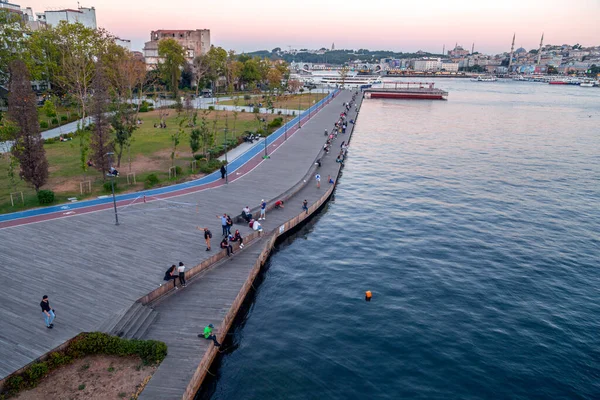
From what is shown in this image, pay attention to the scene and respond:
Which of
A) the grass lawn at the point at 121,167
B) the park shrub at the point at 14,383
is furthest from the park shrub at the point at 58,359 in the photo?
the grass lawn at the point at 121,167

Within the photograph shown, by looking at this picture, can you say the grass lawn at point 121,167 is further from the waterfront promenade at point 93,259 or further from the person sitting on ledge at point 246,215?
the person sitting on ledge at point 246,215

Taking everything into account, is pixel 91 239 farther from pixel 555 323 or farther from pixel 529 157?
pixel 529 157

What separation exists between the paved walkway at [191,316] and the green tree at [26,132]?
19.5 m

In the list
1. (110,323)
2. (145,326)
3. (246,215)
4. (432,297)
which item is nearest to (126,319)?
(110,323)

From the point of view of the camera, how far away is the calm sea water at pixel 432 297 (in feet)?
60.7

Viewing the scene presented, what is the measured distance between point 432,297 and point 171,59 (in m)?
99.2

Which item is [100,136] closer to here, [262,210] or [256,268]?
[262,210]

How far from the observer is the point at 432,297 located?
82.8ft

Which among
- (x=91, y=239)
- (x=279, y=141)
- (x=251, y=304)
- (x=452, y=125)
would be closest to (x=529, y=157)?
(x=452, y=125)

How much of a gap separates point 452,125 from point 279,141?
49953 mm

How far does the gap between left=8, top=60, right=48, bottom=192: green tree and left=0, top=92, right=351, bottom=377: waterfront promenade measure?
666 centimetres

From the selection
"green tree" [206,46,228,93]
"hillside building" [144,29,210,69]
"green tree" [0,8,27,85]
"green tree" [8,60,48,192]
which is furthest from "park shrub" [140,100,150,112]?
"hillside building" [144,29,210,69]

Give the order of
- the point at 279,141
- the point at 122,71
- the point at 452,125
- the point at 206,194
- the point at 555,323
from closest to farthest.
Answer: the point at 555,323, the point at 206,194, the point at 279,141, the point at 122,71, the point at 452,125

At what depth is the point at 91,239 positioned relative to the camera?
86.6ft
